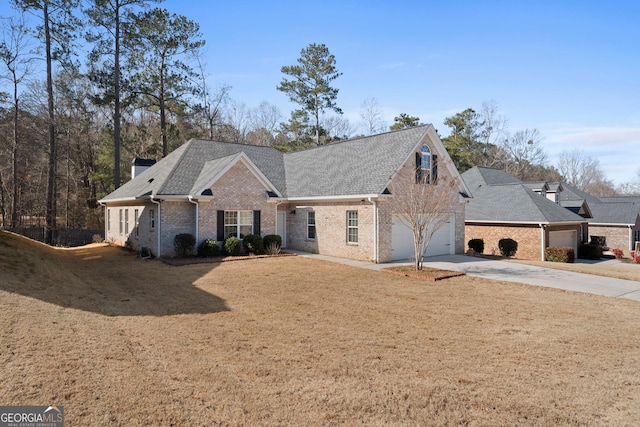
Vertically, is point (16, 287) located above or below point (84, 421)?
above

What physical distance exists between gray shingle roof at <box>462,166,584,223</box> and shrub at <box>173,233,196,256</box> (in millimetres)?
18846

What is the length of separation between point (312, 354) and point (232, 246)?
12481mm

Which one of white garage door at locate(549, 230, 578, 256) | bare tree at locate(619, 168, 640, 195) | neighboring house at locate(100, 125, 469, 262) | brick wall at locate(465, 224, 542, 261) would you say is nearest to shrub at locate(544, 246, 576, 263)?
brick wall at locate(465, 224, 542, 261)

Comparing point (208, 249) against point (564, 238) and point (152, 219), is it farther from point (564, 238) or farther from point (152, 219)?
point (564, 238)

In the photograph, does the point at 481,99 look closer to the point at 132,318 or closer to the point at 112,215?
the point at 112,215

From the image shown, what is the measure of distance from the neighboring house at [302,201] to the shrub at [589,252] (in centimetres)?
1266

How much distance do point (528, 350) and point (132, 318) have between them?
25.5 ft

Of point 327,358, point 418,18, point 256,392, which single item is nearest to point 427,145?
point 418,18

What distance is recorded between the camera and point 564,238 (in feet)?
85.0

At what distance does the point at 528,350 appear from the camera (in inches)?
265

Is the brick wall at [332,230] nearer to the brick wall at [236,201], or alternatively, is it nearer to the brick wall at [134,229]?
the brick wall at [236,201]

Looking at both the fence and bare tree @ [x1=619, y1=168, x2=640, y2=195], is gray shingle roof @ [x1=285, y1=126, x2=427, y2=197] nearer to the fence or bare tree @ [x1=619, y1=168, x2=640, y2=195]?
the fence

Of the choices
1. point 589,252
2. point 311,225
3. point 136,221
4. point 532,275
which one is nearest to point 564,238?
point 589,252

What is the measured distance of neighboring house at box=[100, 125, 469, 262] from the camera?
17719 millimetres
